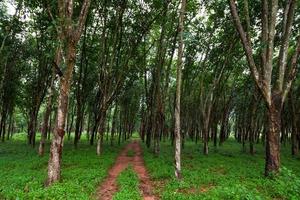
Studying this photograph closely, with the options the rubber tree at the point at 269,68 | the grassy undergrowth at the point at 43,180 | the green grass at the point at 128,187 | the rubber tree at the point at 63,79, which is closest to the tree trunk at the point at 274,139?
the rubber tree at the point at 269,68

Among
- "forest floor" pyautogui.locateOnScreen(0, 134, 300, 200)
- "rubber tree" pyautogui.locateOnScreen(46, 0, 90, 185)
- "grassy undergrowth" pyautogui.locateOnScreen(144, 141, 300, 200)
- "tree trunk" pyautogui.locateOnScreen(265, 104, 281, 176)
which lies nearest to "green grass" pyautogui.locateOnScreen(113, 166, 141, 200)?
"forest floor" pyautogui.locateOnScreen(0, 134, 300, 200)

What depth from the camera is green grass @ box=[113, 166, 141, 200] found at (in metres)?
10.4

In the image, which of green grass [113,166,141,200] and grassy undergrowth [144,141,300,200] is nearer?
grassy undergrowth [144,141,300,200]

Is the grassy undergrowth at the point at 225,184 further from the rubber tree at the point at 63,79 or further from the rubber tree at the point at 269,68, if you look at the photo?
the rubber tree at the point at 63,79

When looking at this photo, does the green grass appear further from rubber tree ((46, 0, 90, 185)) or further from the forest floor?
rubber tree ((46, 0, 90, 185))

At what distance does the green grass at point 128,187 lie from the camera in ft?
34.1

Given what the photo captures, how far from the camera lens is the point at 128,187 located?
1194 centimetres

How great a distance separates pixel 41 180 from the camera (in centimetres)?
1254

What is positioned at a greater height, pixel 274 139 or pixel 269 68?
pixel 269 68

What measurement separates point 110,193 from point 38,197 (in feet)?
8.88

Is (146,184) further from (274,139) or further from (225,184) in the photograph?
(274,139)

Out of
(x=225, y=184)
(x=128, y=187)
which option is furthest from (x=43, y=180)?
(x=225, y=184)

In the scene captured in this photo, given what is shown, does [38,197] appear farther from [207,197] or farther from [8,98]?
[8,98]

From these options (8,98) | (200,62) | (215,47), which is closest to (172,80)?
(200,62)
